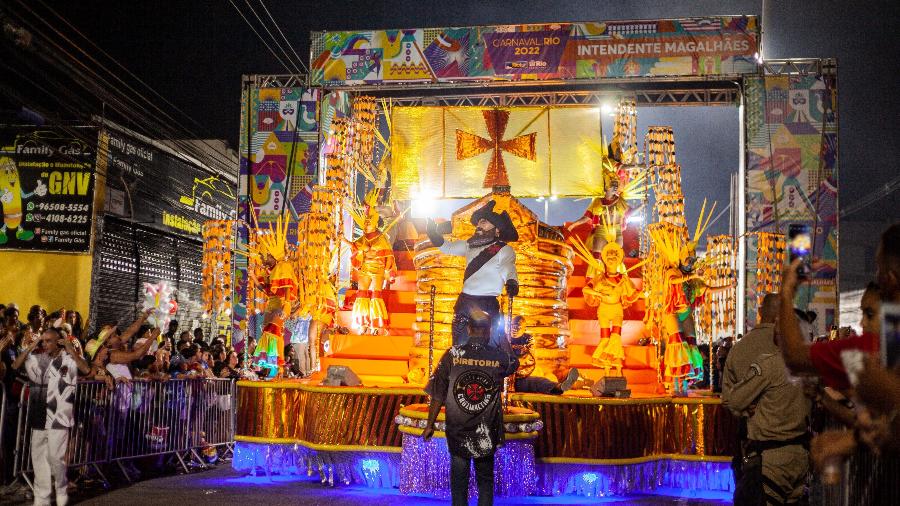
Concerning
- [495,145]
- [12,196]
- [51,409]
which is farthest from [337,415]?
[12,196]

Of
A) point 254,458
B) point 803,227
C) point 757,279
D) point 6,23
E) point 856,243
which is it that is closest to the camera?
point 803,227

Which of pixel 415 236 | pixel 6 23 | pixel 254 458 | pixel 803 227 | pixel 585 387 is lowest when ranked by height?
pixel 254 458

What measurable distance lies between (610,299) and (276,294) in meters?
5.01

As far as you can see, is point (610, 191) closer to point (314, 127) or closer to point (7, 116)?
point (314, 127)

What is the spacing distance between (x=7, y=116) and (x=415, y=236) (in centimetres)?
1122

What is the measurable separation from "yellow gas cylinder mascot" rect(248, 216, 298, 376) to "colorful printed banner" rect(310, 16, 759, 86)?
7.44 meters


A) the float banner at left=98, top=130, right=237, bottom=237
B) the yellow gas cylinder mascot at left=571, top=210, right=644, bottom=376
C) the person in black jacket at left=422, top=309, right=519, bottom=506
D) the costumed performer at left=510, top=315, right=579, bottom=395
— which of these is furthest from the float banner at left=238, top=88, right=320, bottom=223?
the person in black jacket at left=422, top=309, right=519, bottom=506

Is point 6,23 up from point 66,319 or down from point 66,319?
up

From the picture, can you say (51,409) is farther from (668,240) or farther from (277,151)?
(277,151)

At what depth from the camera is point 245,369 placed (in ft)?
42.3

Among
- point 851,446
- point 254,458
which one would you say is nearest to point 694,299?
point 254,458

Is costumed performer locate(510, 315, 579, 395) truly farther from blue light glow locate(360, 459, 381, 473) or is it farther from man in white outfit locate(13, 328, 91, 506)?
man in white outfit locate(13, 328, 91, 506)

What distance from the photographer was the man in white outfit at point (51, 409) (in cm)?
808

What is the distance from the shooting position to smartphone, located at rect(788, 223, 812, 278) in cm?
308
